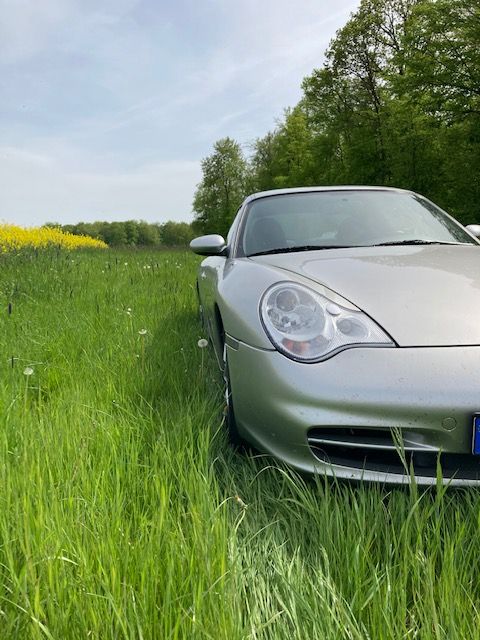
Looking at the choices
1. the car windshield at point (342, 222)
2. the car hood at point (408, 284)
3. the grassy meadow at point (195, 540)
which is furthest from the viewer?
the car windshield at point (342, 222)

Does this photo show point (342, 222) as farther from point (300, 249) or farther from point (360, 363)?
point (360, 363)

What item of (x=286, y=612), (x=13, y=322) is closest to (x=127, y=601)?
(x=286, y=612)

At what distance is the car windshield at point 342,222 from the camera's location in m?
2.67

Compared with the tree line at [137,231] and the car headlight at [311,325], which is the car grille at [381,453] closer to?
the car headlight at [311,325]

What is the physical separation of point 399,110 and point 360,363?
69.4ft

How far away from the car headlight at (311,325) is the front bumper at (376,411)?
0.13 ft

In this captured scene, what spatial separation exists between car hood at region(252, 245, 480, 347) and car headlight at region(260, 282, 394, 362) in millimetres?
61

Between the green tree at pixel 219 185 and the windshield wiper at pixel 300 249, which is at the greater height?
the green tree at pixel 219 185

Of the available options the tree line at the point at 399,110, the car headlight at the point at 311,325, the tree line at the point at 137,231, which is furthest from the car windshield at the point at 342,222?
the tree line at the point at 137,231

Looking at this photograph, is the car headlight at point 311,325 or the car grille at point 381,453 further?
the car headlight at point 311,325

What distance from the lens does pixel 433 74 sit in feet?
56.6

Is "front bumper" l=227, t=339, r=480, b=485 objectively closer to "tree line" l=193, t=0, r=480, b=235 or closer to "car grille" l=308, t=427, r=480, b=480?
"car grille" l=308, t=427, r=480, b=480

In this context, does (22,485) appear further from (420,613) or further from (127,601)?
(420,613)

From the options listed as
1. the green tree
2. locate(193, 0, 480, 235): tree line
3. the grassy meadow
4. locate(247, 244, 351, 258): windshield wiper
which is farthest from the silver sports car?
the green tree
